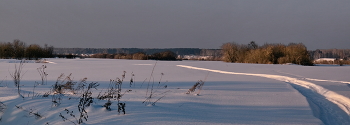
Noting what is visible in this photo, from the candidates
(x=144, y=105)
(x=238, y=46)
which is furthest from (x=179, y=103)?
(x=238, y=46)

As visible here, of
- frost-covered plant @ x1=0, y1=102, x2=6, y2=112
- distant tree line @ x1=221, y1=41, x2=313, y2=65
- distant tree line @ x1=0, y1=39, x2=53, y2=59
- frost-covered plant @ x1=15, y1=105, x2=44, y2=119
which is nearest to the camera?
frost-covered plant @ x1=15, y1=105, x2=44, y2=119

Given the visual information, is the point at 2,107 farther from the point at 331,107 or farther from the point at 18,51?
the point at 18,51

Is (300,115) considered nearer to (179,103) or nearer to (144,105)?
(179,103)

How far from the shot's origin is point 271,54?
23922 millimetres

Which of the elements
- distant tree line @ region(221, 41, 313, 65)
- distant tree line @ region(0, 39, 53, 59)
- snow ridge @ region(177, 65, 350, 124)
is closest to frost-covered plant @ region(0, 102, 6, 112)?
snow ridge @ region(177, 65, 350, 124)

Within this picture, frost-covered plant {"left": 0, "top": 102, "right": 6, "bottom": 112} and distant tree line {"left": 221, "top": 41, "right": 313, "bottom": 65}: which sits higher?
distant tree line {"left": 221, "top": 41, "right": 313, "bottom": 65}

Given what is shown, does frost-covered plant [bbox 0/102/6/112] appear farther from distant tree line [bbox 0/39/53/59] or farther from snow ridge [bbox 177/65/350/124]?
distant tree line [bbox 0/39/53/59]

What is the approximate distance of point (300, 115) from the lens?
3.53 meters

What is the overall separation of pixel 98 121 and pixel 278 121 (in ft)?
6.78

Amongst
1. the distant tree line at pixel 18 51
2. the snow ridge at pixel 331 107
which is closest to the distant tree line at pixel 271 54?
the snow ridge at pixel 331 107

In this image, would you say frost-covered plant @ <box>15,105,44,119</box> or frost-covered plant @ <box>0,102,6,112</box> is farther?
frost-covered plant @ <box>0,102,6,112</box>

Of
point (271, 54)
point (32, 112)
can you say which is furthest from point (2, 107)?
point (271, 54)

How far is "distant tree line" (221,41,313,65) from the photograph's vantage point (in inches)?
891

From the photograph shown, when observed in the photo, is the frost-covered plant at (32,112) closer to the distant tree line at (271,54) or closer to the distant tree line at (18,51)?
the distant tree line at (271,54)
